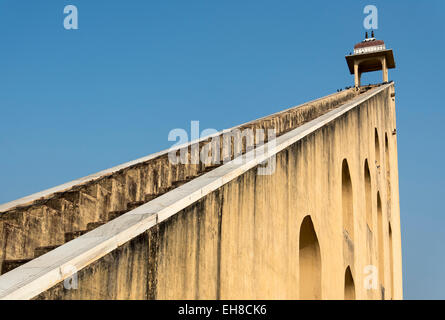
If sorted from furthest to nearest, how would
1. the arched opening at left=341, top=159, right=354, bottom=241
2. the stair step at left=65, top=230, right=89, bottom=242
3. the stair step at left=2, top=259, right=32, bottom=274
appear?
1. the arched opening at left=341, top=159, right=354, bottom=241
2. the stair step at left=65, top=230, right=89, bottom=242
3. the stair step at left=2, top=259, right=32, bottom=274

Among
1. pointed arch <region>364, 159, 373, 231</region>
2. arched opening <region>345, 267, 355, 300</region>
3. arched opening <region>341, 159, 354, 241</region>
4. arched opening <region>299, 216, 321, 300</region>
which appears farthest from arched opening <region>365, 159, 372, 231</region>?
arched opening <region>299, 216, 321, 300</region>

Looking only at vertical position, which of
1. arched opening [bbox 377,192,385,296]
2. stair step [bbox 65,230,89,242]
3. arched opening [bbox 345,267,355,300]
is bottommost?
arched opening [bbox 345,267,355,300]

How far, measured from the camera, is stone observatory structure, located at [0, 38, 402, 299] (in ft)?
8.95

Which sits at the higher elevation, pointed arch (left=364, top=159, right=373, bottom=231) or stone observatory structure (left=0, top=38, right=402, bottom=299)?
pointed arch (left=364, top=159, right=373, bottom=231)

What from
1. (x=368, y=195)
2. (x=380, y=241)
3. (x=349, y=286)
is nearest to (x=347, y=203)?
(x=349, y=286)

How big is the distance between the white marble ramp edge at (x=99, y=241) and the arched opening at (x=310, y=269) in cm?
250

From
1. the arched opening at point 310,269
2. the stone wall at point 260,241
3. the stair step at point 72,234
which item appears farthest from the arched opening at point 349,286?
the stair step at point 72,234

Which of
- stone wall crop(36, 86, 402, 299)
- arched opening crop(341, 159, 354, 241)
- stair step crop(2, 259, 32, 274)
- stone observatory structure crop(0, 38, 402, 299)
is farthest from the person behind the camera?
arched opening crop(341, 159, 354, 241)

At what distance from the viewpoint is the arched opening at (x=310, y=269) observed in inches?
253

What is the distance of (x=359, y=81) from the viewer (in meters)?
19.9

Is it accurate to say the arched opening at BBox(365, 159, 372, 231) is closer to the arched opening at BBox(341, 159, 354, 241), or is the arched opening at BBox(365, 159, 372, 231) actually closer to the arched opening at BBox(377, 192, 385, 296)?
the arched opening at BBox(377, 192, 385, 296)

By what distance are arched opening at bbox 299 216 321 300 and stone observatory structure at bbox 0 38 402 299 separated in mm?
12

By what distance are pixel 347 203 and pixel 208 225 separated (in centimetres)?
589

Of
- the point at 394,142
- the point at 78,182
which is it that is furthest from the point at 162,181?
the point at 394,142
